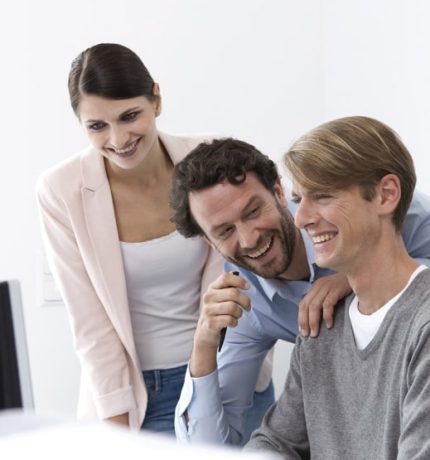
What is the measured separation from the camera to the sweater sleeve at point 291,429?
54.5 inches

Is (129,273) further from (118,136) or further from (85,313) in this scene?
(118,136)

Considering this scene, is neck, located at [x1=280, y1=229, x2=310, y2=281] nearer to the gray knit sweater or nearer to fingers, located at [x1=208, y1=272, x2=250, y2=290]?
fingers, located at [x1=208, y1=272, x2=250, y2=290]

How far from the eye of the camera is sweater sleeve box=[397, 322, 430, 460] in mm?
1055

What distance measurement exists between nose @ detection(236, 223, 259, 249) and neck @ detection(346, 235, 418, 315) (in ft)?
0.87

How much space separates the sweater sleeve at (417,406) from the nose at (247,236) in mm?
439

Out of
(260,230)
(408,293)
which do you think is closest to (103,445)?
(408,293)

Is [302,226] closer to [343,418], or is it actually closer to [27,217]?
[343,418]

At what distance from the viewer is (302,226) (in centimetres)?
131

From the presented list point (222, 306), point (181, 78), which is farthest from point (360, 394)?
point (181, 78)

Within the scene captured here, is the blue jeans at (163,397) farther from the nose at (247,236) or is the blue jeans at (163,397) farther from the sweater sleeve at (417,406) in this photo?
the sweater sleeve at (417,406)

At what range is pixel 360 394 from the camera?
49.4 inches

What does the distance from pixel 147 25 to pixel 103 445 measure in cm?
232

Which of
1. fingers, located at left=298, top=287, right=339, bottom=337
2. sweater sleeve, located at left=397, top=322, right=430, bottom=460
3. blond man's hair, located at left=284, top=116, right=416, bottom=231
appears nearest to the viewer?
sweater sleeve, located at left=397, top=322, right=430, bottom=460

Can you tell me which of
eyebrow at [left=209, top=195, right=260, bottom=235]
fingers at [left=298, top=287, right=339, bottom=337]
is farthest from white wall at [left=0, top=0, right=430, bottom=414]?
fingers at [left=298, top=287, right=339, bottom=337]
